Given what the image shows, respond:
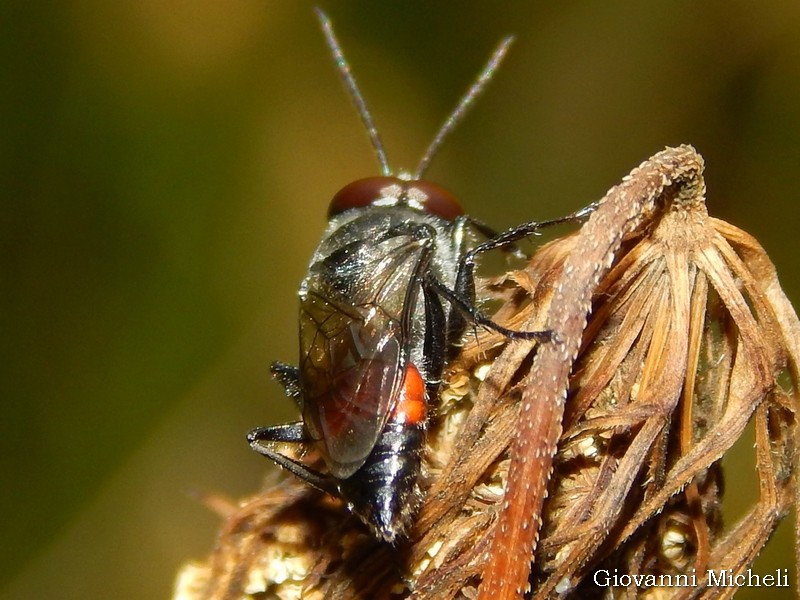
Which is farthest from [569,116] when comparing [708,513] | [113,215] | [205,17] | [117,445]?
[708,513]

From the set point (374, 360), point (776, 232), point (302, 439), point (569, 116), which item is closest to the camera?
point (374, 360)

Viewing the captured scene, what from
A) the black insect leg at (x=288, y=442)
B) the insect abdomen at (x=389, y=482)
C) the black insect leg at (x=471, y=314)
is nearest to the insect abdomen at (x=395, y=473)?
the insect abdomen at (x=389, y=482)

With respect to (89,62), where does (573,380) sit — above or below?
below

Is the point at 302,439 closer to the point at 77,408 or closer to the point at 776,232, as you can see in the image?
the point at 77,408

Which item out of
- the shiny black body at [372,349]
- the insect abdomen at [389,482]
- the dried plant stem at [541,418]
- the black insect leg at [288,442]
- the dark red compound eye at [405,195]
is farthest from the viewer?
the dark red compound eye at [405,195]

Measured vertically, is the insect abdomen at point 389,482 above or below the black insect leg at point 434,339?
below

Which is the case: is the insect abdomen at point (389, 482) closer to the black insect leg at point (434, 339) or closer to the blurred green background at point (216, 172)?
the black insect leg at point (434, 339)

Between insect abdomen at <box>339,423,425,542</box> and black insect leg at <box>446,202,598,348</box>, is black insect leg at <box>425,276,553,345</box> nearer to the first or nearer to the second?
black insect leg at <box>446,202,598,348</box>

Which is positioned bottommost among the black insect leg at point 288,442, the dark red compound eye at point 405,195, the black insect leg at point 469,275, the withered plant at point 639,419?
the withered plant at point 639,419
